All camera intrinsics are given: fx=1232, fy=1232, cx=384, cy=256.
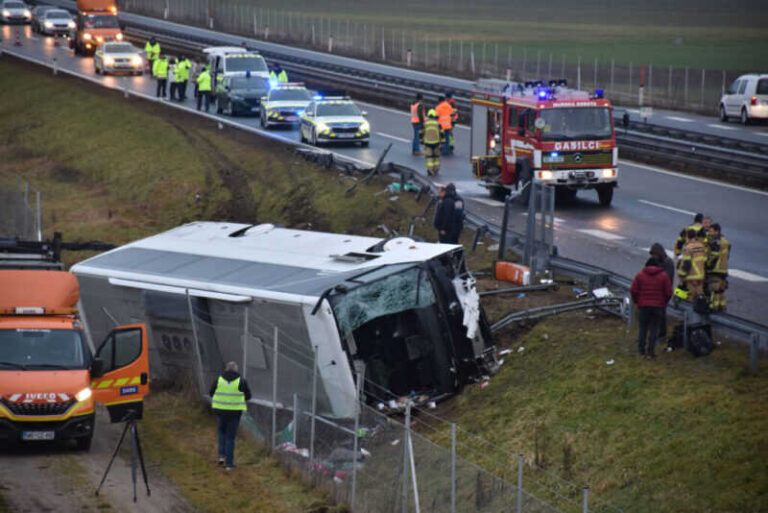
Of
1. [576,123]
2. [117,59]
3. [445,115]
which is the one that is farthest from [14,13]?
[576,123]

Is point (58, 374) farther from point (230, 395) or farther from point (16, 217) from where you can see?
point (16, 217)

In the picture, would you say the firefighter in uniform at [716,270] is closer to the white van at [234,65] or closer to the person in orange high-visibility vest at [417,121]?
the person in orange high-visibility vest at [417,121]

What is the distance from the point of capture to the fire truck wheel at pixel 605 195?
29.7 meters

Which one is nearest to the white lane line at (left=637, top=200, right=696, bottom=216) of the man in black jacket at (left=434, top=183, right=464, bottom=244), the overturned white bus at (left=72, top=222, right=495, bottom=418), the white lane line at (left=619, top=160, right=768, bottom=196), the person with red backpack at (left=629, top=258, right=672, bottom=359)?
the white lane line at (left=619, top=160, right=768, bottom=196)

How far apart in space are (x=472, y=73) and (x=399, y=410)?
147 ft

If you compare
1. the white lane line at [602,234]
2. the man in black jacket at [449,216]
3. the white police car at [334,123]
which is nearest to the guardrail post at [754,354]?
the man in black jacket at [449,216]

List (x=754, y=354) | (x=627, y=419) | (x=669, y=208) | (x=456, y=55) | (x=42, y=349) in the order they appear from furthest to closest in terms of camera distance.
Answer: (x=456, y=55) < (x=669, y=208) < (x=42, y=349) < (x=754, y=354) < (x=627, y=419)

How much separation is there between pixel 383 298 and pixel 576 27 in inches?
3289

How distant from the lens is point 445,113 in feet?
118

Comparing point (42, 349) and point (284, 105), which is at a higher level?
point (284, 105)

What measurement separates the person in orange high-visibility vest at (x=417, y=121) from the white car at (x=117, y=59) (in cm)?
2453

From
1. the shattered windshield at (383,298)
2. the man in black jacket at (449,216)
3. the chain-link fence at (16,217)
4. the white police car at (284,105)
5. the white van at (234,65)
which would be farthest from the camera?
the white van at (234,65)

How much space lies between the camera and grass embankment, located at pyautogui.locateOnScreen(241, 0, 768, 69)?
247ft

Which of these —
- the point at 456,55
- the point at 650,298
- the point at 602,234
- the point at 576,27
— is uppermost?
the point at 576,27
